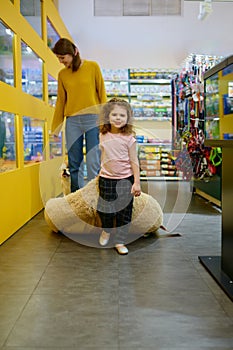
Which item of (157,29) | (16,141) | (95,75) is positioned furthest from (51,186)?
(157,29)

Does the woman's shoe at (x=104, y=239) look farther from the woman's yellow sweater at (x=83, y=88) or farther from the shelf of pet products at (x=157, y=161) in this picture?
the shelf of pet products at (x=157, y=161)

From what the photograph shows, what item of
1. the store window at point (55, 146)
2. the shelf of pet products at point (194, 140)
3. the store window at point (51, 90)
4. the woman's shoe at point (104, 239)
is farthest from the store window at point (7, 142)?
the shelf of pet products at point (194, 140)

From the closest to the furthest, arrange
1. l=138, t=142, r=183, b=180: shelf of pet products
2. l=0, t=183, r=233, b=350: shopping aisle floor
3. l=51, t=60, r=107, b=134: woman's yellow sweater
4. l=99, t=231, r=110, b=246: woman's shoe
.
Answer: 1. l=0, t=183, r=233, b=350: shopping aisle floor
2. l=99, t=231, r=110, b=246: woman's shoe
3. l=51, t=60, r=107, b=134: woman's yellow sweater
4. l=138, t=142, r=183, b=180: shelf of pet products

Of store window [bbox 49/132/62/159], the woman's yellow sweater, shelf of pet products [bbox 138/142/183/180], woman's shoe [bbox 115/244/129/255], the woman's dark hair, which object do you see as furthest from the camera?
shelf of pet products [bbox 138/142/183/180]

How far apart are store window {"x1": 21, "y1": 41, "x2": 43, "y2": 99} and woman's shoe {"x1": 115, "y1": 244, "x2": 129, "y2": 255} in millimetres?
1699

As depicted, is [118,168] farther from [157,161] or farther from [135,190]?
[157,161]

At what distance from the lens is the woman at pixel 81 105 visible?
3.33 metres

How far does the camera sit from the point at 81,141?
344 centimetres

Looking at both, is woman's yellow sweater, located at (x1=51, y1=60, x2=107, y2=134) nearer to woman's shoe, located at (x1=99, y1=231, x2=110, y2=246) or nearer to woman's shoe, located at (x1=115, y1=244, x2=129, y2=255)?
woman's shoe, located at (x1=99, y1=231, x2=110, y2=246)

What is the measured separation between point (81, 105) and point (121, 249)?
1.36 m

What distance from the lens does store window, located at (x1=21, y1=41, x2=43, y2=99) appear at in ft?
11.8

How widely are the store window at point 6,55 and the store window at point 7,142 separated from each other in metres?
0.28

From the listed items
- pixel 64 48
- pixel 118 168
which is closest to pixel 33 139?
pixel 64 48

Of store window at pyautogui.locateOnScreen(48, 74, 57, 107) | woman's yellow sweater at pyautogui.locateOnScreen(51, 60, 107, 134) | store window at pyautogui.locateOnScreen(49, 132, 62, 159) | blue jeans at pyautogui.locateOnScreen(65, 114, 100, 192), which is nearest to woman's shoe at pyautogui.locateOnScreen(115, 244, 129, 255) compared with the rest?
blue jeans at pyautogui.locateOnScreen(65, 114, 100, 192)
